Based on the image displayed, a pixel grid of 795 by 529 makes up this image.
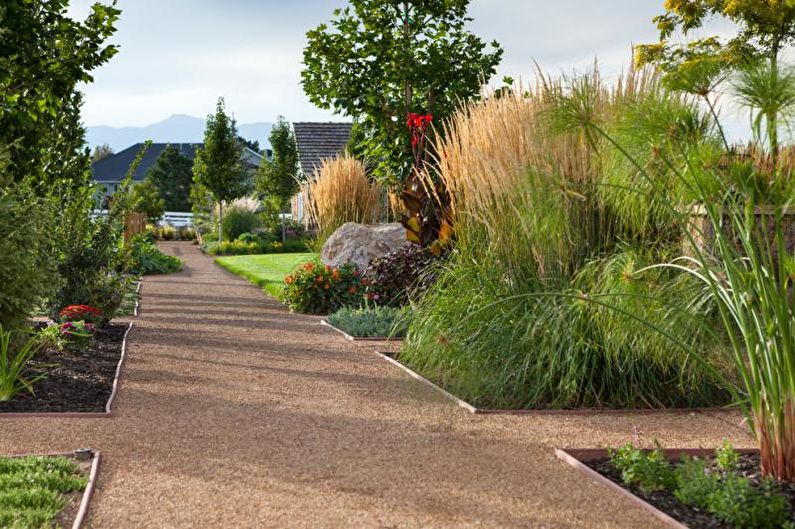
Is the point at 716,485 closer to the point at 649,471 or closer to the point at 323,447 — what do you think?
the point at 649,471

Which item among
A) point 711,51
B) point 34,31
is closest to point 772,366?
point 34,31

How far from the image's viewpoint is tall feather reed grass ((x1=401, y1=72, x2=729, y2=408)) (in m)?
5.63

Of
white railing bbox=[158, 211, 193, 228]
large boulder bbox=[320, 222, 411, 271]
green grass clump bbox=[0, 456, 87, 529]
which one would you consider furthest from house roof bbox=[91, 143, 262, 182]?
green grass clump bbox=[0, 456, 87, 529]

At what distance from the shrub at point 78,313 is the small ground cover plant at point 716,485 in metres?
5.72

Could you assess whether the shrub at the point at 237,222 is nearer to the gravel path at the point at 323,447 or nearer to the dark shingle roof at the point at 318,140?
the dark shingle roof at the point at 318,140

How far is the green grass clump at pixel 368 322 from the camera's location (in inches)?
367

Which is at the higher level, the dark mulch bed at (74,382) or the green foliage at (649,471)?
the green foliage at (649,471)

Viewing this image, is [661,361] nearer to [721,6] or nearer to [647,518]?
[647,518]

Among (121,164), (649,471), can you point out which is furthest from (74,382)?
(121,164)

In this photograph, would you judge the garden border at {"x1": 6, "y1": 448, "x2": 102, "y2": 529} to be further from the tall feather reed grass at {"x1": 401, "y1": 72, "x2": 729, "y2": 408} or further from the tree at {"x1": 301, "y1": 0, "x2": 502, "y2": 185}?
the tree at {"x1": 301, "y1": 0, "x2": 502, "y2": 185}

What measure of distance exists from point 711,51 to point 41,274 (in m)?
23.9

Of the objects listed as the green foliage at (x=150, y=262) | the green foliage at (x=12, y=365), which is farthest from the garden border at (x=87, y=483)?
the green foliage at (x=150, y=262)

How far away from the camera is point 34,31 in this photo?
691cm

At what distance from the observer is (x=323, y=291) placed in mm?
11617
